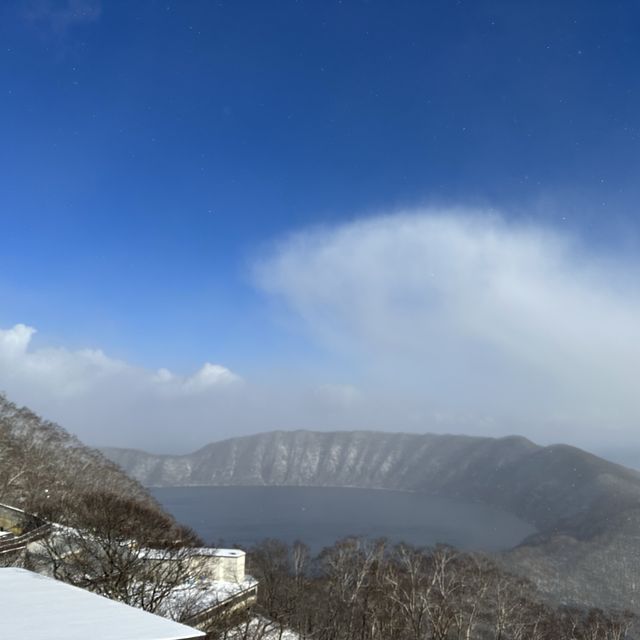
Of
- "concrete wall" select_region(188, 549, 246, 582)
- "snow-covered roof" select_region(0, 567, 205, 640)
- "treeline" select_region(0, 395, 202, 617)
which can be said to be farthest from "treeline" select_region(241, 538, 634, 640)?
"snow-covered roof" select_region(0, 567, 205, 640)

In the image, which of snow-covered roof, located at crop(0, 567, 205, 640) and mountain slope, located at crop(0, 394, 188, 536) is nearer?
snow-covered roof, located at crop(0, 567, 205, 640)

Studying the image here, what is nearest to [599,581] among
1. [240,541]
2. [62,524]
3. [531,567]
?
[531,567]

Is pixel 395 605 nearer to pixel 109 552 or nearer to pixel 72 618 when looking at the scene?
pixel 109 552

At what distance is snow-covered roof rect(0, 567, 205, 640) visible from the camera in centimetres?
1030

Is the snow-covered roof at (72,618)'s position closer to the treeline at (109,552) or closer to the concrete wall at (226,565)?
the treeline at (109,552)

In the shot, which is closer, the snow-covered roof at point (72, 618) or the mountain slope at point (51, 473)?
the snow-covered roof at point (72, 618)

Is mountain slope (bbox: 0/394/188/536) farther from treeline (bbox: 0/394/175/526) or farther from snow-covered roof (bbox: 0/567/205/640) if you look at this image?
snow-covered roof (bbox: 0/567/205/640)

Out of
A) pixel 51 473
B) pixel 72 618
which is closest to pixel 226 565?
pixel 51 473

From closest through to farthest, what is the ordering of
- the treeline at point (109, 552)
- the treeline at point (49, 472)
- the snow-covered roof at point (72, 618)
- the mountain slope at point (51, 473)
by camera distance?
the snow-covered roof at point (72, 618) < the treeline at point (109, 552) < the mountain slope at point (51, 473) < the treeline at point (49, 472)

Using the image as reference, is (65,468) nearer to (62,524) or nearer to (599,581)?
(62,524)

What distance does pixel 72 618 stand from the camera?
11.2 meters

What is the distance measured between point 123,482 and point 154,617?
90.4 metres

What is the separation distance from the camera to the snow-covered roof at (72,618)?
10305 millimetres

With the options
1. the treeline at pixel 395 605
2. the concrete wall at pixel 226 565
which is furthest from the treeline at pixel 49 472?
the treeline at pixel 395 605
